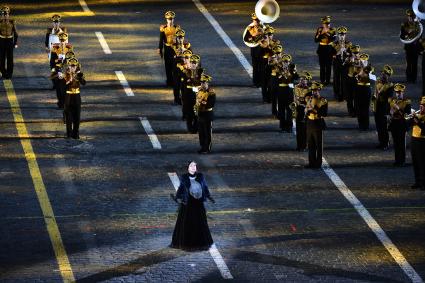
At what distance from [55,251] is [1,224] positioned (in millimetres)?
2154

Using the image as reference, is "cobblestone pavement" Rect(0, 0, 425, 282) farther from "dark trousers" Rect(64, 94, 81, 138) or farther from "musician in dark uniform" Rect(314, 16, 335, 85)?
"musician in dark uniform" Rect(314, 16, 335, 85)

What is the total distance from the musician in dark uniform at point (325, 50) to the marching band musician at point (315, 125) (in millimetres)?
8770

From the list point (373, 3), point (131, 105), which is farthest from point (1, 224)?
point (373, 3)

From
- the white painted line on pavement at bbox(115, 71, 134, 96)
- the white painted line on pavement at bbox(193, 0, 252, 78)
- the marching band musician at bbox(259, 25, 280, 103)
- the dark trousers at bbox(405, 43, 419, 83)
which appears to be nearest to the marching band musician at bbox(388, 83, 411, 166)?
the marching band musician at bbox(259, 25, 280, 103)

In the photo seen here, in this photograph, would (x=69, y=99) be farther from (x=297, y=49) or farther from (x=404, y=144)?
(x=297, y=49)

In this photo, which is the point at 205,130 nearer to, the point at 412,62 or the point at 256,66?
the point at 256,66

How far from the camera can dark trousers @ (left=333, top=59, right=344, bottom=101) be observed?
1801 inches

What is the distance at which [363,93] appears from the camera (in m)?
Answer: 43.1

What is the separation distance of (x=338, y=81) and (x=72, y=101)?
8.28m

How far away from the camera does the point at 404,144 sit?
38.7 meters

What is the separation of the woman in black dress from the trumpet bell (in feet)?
60.1

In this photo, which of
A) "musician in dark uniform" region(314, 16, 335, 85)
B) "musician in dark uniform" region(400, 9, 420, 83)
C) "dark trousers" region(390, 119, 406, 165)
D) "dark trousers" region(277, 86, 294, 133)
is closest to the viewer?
"dark trousers" region(390, 119, 406, 165)

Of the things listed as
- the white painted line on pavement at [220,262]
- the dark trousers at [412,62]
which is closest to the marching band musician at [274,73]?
the dark trousers at [412,62]

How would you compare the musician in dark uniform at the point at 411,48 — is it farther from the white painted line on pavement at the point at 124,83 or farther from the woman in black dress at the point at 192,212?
the woman in black dress at the point at 192,212
